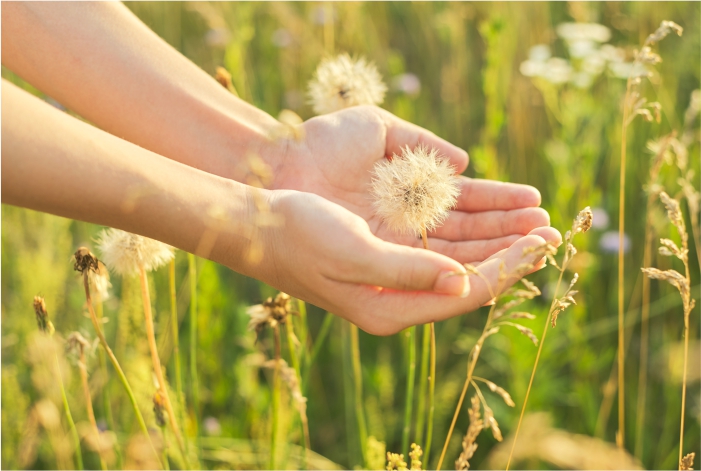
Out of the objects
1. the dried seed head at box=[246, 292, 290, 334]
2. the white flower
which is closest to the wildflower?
the white flower

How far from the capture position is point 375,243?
2.92 feet

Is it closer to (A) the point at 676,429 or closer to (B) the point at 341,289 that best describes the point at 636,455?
(A) the point at 676,429

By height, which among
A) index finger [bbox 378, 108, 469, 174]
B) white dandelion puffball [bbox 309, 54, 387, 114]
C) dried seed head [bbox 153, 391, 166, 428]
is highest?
white dandelion puffball [bbox 309, 54, 387, 114]

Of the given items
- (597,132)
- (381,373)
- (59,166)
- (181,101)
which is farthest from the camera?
(597,132)

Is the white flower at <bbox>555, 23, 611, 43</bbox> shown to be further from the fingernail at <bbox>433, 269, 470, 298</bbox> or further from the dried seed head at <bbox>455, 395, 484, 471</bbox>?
the dried seed head at <bbox>455, 395, 484, 471</bbox>

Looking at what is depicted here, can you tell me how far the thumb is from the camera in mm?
858

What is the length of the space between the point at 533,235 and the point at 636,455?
0.80 m

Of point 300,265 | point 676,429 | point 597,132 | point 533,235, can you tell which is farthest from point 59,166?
point 597,132

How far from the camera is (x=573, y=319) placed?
1.65 metres

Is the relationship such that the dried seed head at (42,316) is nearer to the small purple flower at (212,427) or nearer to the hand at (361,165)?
the hand at (361,165)

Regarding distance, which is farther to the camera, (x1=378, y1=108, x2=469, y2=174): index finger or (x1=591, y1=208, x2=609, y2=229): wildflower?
(x1=591, y1=208, x2=609, y2=229): wildflower

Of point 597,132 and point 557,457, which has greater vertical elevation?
point 597,132

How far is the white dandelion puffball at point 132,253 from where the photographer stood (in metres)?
1.04

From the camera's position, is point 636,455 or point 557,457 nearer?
point 557,457
